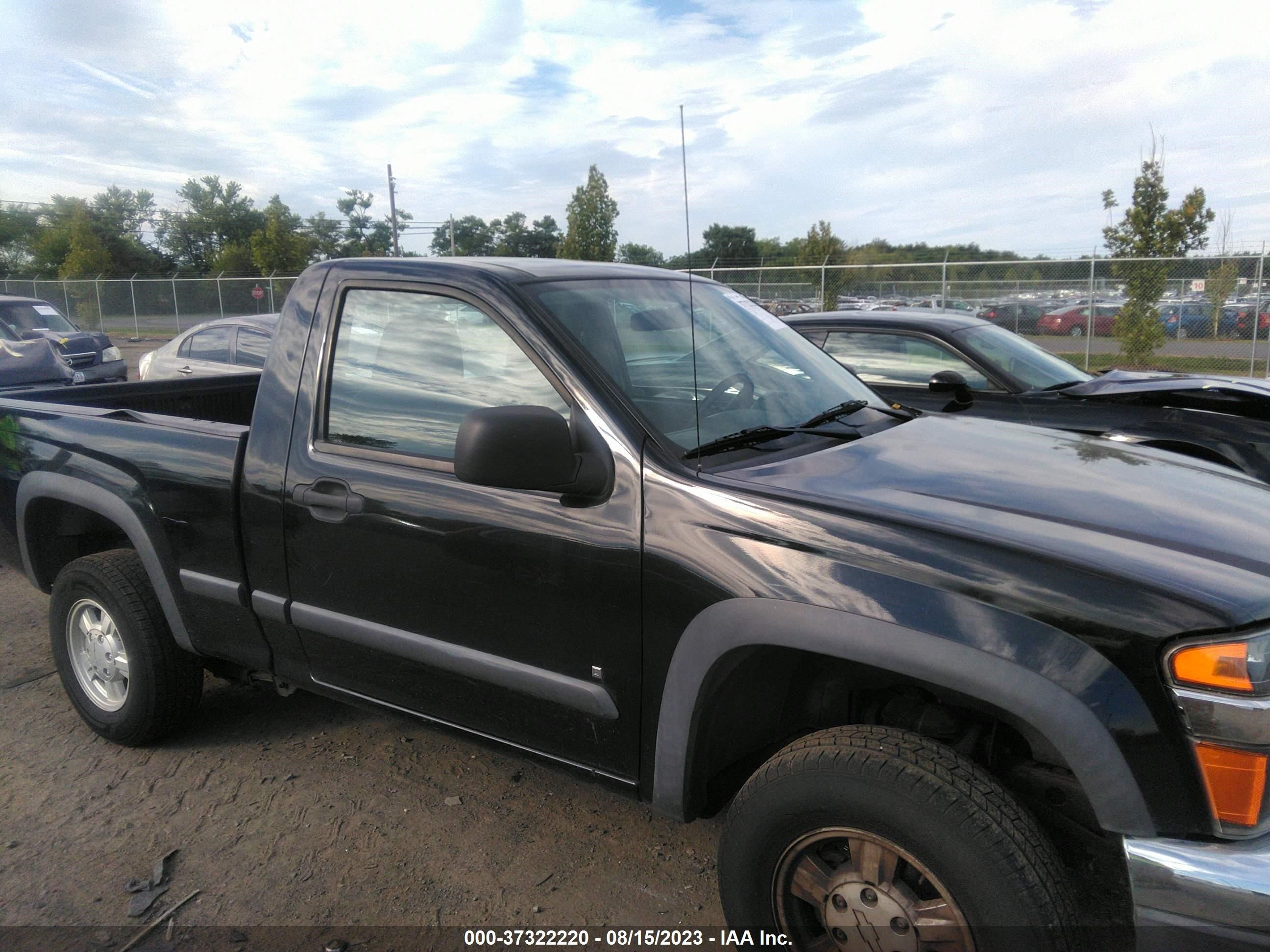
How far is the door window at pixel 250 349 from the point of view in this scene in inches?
372

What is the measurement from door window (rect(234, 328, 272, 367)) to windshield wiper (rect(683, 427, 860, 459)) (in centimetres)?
805

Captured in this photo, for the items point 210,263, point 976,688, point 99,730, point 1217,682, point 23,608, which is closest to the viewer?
point 1217,682

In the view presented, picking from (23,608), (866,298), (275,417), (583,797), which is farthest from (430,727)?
(866,298)

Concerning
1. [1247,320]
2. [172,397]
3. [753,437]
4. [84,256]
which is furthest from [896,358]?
[84,256]

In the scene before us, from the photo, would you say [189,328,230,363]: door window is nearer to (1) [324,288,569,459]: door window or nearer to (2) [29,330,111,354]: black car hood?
(2) [29,330,111,354]: black car hood

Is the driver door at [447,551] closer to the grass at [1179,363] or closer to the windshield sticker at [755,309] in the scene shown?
the windshield sticker at [755,309]

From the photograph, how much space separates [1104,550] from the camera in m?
1.89

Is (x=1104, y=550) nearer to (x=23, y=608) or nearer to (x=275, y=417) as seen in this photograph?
(x=275, y=417)

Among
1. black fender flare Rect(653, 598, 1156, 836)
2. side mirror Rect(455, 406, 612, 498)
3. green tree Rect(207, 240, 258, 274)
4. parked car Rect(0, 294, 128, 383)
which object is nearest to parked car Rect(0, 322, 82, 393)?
parked car Rect(0, 294, 128, 383)

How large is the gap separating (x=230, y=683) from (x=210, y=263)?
188 ft

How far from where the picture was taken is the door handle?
277 centimetres

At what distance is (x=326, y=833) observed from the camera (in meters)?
3.08

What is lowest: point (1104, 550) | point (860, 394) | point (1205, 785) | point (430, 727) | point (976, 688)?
point (430, 727)

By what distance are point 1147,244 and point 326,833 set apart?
18544 millimetres
